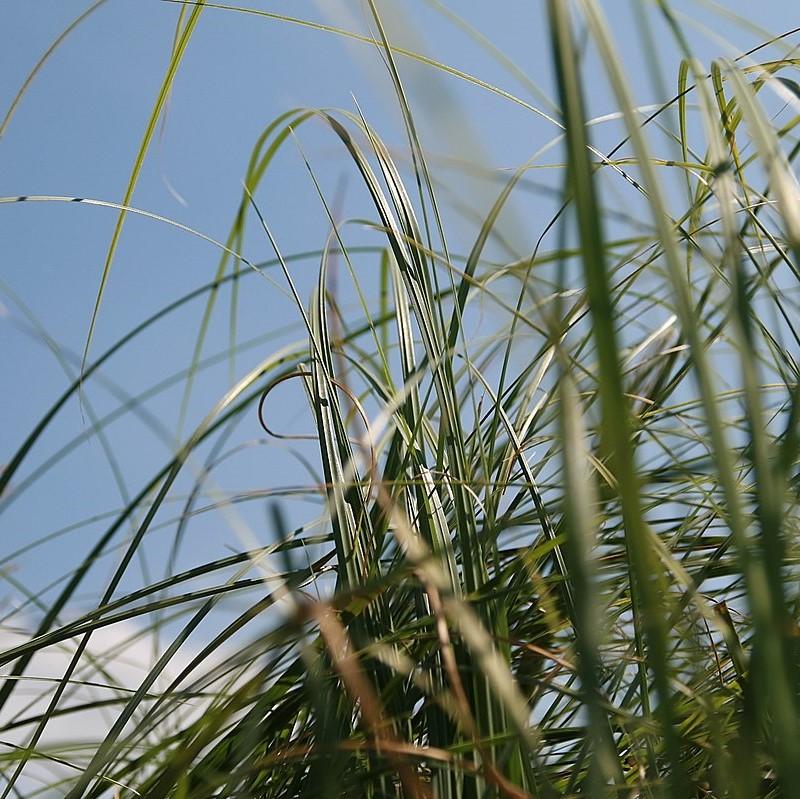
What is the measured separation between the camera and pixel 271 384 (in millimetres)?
644

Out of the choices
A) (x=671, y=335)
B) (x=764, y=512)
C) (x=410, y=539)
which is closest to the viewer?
(x=764, y=512)

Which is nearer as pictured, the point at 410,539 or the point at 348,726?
the point at 410,539

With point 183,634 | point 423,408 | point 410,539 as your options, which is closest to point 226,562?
point 183,634

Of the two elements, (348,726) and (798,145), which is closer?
(348,726)

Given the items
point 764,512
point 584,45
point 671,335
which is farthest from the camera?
point 671,335

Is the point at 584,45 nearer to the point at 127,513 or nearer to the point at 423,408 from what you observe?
the point at 423,408

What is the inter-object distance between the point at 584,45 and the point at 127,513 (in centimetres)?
37

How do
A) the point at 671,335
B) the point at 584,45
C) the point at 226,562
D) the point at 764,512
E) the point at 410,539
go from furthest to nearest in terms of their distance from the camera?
the point at 671,335
the point at 226,562
the point at 584,45
the point at 410,539
the point at 764,512

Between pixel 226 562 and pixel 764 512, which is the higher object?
pixel 226 562

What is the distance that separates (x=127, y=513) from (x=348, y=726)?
20 cm

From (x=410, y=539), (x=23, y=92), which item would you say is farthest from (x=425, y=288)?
(x=23, y=92)

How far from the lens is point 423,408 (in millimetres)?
491

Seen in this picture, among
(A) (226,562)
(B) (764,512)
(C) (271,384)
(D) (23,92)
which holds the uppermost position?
(D) (23,92)

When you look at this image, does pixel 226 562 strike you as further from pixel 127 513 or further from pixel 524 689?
pixel 524 689
